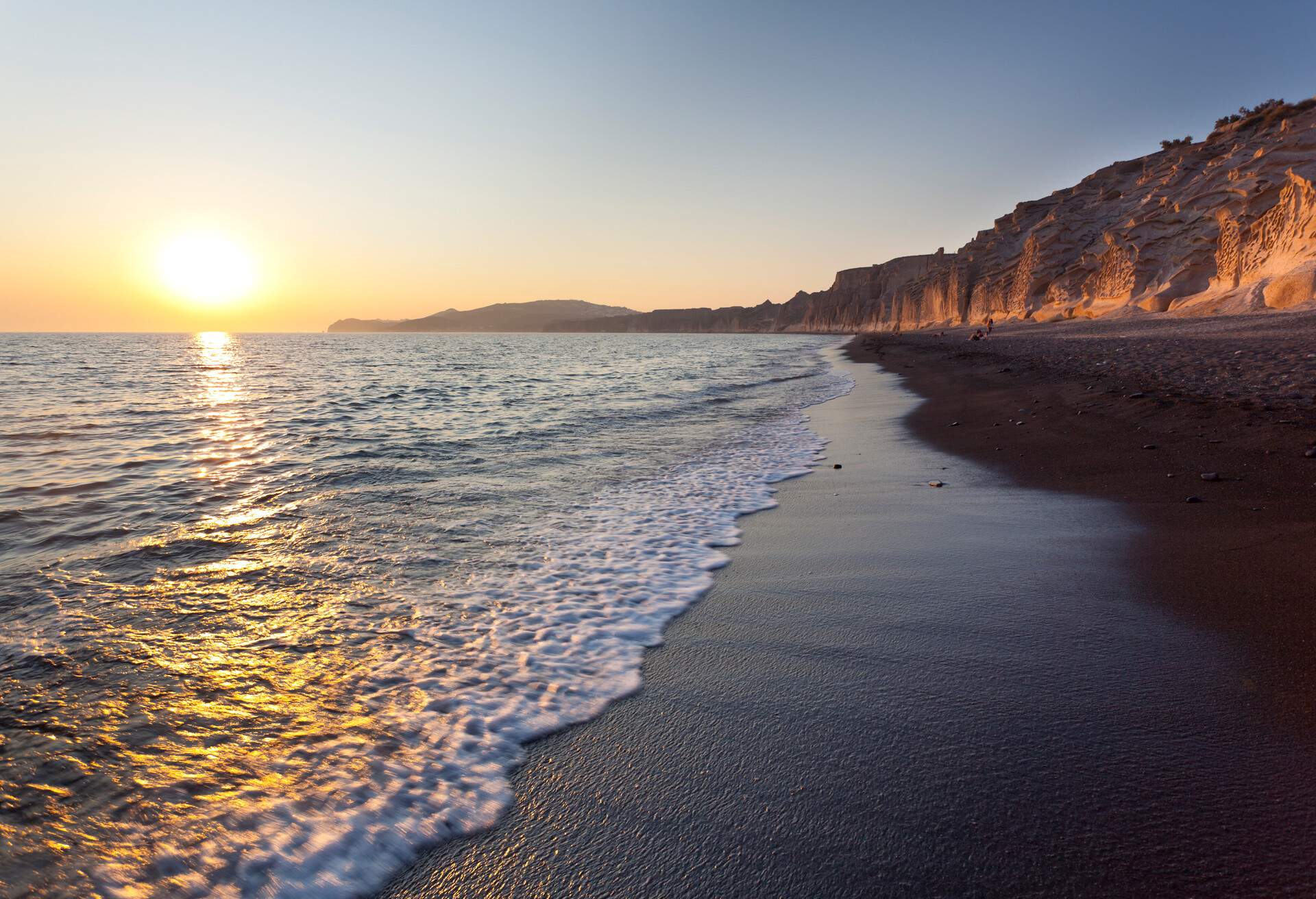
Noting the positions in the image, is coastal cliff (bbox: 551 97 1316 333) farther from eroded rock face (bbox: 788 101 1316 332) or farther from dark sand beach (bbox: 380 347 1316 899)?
dark sand beach (bbox: 380 347 1316 899)

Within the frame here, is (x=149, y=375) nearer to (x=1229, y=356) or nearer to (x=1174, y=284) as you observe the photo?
(x=1229, y=356)

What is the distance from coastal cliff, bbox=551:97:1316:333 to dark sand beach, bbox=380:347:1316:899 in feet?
105

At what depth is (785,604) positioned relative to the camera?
13.6ft

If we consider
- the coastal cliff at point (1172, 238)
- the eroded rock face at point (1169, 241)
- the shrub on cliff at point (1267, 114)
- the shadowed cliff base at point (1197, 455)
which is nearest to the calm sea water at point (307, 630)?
the shadowed cliff base at point (1197, 455)

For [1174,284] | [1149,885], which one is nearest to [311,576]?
[1149,885]

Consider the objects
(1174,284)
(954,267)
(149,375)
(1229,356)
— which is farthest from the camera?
(954,267)

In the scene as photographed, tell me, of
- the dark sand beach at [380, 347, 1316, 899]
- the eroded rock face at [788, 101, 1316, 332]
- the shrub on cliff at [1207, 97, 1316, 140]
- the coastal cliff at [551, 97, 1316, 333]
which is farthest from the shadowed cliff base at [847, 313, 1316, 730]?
the shrub on cliff at [1207, 97, 1316, 140]

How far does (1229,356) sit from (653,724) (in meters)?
16.4

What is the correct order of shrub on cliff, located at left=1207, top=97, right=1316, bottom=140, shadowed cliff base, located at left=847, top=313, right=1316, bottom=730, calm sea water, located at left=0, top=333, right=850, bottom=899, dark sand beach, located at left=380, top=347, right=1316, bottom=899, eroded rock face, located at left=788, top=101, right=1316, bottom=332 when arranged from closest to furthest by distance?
dark sand beach, located at left=380, top=347, right=1316, bottom=899 → calm sea water, located at left=0, top=333, right=850, bottom=899 → shadowed cliff base, located at left=847, top=313, right=1316, bottom=730 → eroded rock face, located at left=788, top=101, right=1316, bottom=332 → shrub on cliff, located at left=1207, top=97, right=1316, bottom=140

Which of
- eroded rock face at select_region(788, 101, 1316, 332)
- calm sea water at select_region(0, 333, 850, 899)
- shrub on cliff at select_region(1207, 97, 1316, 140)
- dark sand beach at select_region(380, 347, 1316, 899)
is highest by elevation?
shrub on cliff at select_region(1207, 97, 1316, 140)

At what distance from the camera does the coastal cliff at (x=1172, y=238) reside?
28.1 m

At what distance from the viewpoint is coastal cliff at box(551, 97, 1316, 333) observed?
28094 millimetres

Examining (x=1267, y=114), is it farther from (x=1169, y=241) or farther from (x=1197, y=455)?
(x=1197, y=455)

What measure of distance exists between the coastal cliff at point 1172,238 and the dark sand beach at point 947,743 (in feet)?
105
